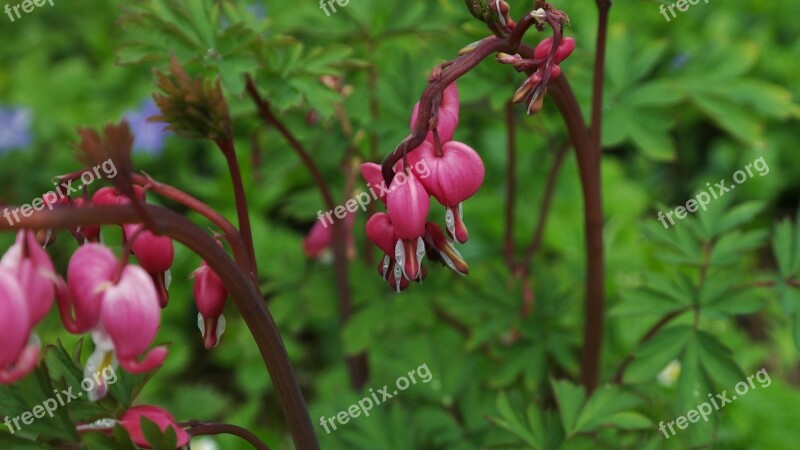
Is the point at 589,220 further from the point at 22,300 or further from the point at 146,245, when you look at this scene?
the point at 22,300

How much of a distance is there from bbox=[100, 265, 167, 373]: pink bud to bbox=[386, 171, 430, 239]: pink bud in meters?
0.34

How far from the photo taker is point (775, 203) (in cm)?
407

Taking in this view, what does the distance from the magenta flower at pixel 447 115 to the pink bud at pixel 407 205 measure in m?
0.09

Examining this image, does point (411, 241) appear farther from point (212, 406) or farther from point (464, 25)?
point (212, 406)

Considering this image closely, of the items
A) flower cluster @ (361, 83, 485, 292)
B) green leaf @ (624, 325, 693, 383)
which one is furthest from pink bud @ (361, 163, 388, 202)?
green leaf @ (624, 325, 693, 383)

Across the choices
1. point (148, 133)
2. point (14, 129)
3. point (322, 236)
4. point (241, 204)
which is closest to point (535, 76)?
point (241, 204)

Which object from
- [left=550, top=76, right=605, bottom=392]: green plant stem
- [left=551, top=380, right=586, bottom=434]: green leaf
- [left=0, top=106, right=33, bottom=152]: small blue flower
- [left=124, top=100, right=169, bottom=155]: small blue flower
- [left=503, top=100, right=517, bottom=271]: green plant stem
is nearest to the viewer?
[left=550, top=76, right=605, bottom=392]: green plant stem

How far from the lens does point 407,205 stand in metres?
1.15

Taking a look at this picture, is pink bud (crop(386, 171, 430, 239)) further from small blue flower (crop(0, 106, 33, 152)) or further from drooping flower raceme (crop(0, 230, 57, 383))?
small blue flower (crop(0, 106, 33, 152))

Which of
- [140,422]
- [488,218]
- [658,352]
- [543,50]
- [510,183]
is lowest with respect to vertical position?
[488,218]

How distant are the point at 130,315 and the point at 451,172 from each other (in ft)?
1.56

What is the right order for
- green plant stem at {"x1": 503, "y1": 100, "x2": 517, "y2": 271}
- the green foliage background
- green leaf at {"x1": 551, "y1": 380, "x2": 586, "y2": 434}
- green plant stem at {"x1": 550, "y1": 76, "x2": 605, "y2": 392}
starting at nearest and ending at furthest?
1. green plant stem at {"x1": 550, "y1": 76, "x2": 605, "y2": 392}
2. green leaf at {"x1": 551, "y1": 380, "x2": 586, "y2": 434}
3. the green foliage background
4. green plant stem at {"x1": 503, "y1": 100, "x2": 517, "y2": 271}

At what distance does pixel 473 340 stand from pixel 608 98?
751 millimetres

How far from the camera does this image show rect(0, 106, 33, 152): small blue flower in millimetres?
3676
